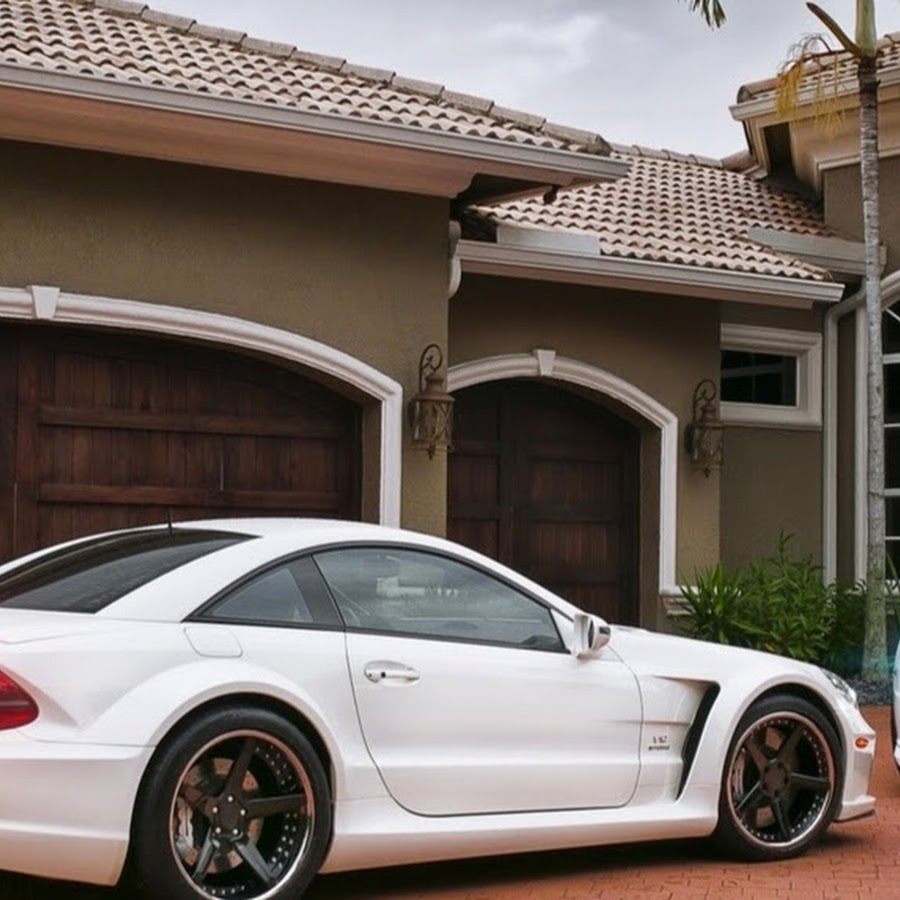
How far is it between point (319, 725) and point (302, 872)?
0.51 m

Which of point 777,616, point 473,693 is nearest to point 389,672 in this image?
point 473,693

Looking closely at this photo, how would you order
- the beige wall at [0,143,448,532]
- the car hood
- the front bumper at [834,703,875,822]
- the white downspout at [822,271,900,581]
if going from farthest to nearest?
the white downspout at [822,271,900,581] < the beige wall at [0,143,448,532] < the front bumper at [834,703,875,822] < the car hood

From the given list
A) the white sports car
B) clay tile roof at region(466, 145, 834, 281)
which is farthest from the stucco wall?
the white sports car

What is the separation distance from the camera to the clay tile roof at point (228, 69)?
37.0 ft

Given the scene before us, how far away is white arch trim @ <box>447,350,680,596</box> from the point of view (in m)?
14.4

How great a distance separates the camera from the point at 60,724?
600 cm

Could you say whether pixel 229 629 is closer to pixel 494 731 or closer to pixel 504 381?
pixel 494 731

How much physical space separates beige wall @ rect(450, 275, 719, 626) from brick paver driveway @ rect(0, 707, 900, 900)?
270 inches

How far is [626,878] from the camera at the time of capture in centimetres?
746

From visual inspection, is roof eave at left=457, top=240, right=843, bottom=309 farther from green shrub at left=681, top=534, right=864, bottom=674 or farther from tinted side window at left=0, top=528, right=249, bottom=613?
tinted side window at left=0, top=528, right=249, bottom=613

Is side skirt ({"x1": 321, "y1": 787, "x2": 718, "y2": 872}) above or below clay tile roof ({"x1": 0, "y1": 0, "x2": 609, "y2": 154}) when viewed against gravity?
below

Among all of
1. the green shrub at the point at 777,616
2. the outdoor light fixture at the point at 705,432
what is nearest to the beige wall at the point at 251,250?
the green shrub at the point at 777,616

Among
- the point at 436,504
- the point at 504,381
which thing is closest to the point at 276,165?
the point at 436,504

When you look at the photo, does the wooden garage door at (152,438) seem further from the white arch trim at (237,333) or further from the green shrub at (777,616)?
the green shrub at (777,616)
